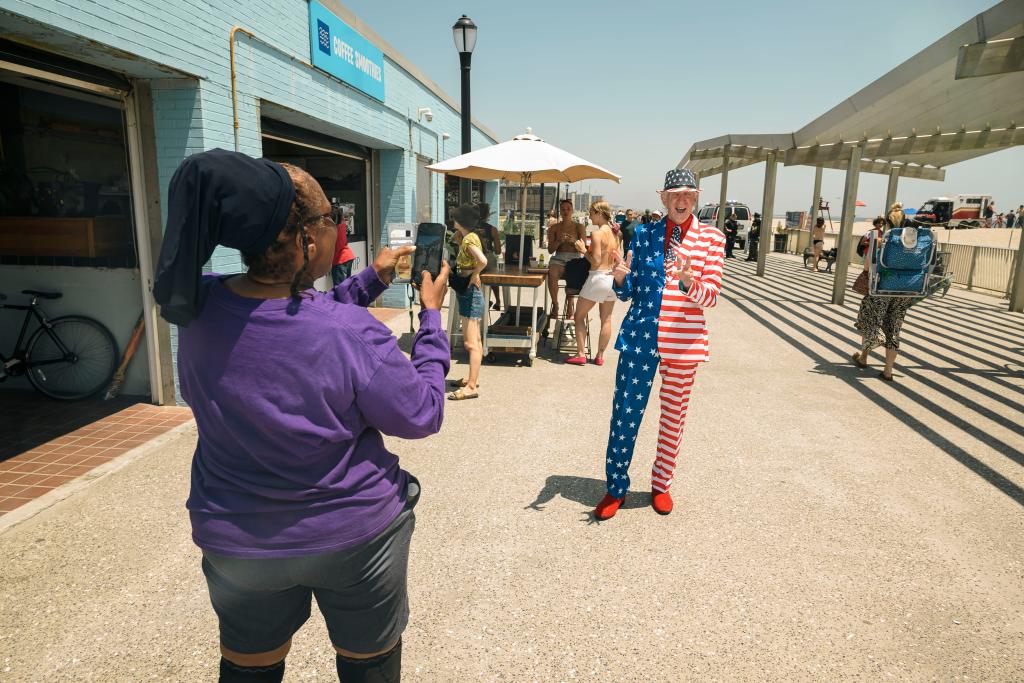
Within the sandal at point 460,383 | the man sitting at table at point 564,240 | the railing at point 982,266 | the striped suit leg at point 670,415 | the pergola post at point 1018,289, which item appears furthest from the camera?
the railing at point 982,266

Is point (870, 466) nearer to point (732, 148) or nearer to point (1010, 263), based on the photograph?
point (1010, 263)

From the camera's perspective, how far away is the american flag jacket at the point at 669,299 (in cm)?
323

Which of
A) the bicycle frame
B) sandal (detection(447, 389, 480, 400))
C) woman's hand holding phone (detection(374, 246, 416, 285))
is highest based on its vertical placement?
woman's hand holding phone (detection(374, 246, 416, 285))

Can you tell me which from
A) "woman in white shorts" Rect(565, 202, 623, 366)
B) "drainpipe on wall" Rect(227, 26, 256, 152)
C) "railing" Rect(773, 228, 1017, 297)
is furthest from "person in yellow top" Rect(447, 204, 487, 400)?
"railing" Rect(773, 228, 1017, 297)

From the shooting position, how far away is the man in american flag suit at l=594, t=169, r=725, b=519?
127 inches

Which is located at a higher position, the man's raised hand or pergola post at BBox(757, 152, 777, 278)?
pergola post at BBox(757, 152, 777, 278)

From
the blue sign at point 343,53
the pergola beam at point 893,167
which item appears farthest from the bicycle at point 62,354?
the pergola beam at point 893,167

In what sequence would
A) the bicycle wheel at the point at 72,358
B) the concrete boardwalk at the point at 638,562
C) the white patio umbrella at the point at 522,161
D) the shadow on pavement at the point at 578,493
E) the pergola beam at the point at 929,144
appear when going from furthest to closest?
the pergola beam at the point at 929,144, the white patio umbrella at the point at 522,161, the bicycle wheel at the point at 72,358, the shadow on pavement at the point at 578,493, the concrete boardwalk at the point at 638,562

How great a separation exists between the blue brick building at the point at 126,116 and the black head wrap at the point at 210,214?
3.22m

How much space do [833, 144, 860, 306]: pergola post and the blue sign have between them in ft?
31.5

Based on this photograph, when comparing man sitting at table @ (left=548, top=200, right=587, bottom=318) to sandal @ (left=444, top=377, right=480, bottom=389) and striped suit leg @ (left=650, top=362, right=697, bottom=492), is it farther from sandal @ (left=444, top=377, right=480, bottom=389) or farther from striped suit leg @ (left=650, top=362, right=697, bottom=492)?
striped suit leg @ (left=650, top=362, right=697, bottom=492)

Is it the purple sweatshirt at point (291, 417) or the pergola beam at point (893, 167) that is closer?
the purple sweatshirt at point (291, 417)

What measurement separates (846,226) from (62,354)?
44.3ft

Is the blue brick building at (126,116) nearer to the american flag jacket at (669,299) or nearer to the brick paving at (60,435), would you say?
the brick paving at (60,435)
